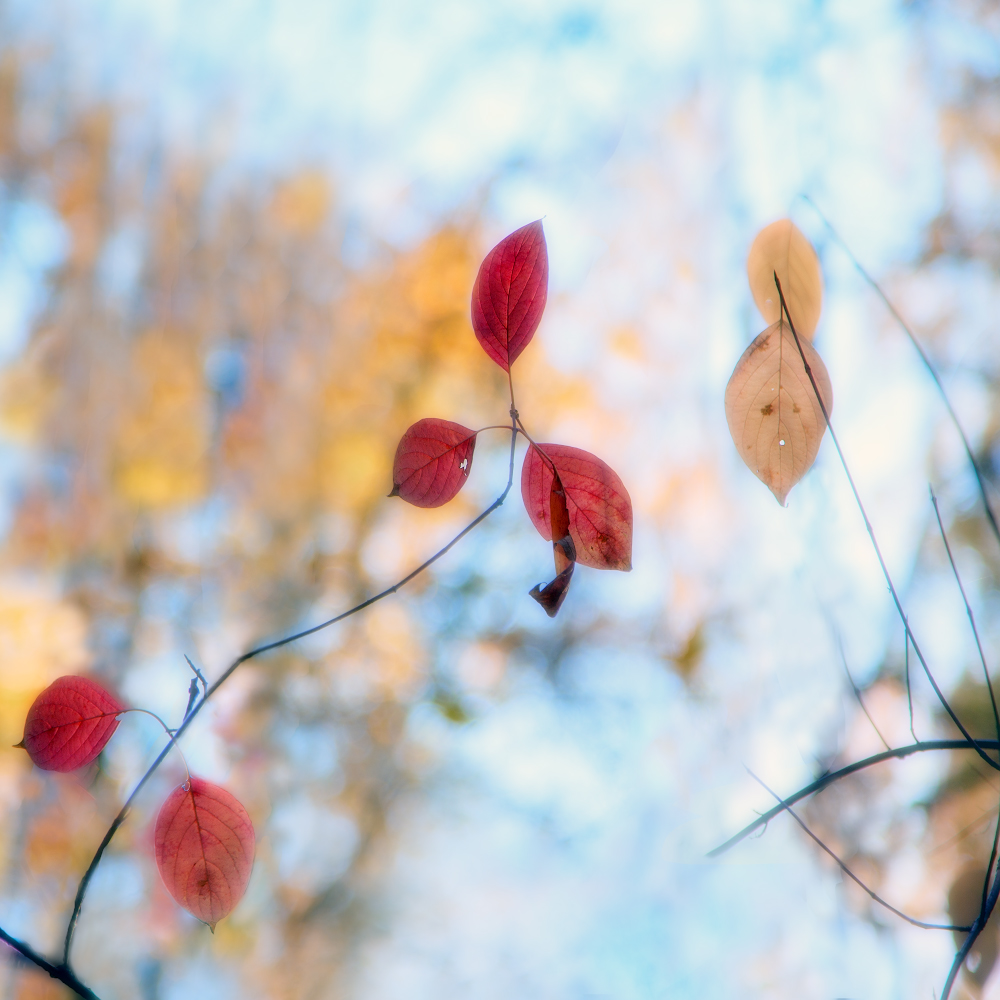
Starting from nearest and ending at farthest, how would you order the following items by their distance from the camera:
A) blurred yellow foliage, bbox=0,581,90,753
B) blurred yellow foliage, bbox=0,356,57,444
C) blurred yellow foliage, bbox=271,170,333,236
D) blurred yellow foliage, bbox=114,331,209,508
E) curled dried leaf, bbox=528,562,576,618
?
curled dried leaf, bbox=528,562,576,618
blurred yellow foliage, bbox=0,581,90,753
blurred yellow foliage, bbox=0,356,57,444
blurred yellow foliage, bbox=114,331,209,508
blurred yellow foliage, bbox=271,170,333,236

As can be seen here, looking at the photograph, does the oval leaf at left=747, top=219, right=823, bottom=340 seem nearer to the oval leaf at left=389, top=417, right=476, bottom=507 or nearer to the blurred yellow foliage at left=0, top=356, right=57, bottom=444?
the oval leaf at left=389, top=417, right=476, bottom=507

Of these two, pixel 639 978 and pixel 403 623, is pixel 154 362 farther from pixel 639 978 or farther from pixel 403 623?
pixel 639 978

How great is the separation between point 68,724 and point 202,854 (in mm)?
64

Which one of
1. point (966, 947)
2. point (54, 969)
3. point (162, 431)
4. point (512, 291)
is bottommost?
point (54, 969)

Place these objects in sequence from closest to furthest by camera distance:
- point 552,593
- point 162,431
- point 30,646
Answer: point 552,593
point 30,646
point 162,431

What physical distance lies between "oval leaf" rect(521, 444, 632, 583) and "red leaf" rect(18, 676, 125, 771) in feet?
0.55

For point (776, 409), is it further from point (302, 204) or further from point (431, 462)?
point (302, 204)

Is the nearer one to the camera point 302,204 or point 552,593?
point 552,593

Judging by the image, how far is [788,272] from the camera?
244 millimetres

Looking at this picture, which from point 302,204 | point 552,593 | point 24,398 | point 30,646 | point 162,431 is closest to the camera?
point 552,593

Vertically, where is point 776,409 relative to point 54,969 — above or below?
above

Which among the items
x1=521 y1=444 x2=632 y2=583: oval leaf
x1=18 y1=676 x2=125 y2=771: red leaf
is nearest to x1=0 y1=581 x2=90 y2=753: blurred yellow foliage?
x1=18 y1=676 x2=125 y2=771: red leaf

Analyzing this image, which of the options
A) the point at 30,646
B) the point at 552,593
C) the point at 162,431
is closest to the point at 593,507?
the point at 552,593

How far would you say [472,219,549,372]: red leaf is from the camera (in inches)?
8.5
